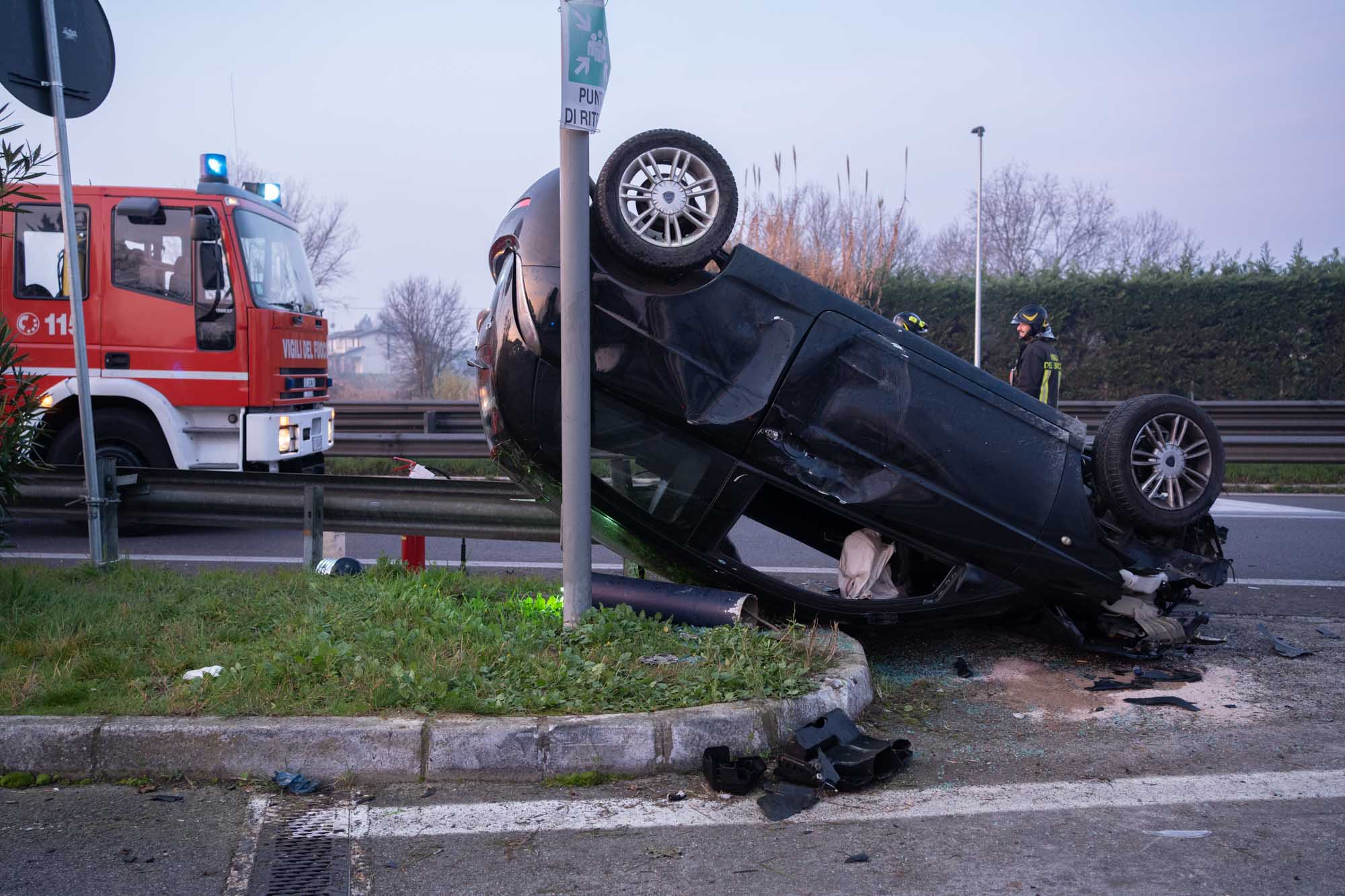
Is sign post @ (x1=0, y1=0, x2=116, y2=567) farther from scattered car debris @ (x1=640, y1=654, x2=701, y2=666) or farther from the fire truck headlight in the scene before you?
scattered car debris @ (x1=640, y1=654, x2=701, y2=666)

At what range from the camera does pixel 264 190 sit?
9469 mm

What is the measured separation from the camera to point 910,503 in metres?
4.58

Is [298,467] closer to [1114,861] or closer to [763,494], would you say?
[763,494]

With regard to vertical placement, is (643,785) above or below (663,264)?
below

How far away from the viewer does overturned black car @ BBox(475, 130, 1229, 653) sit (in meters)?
4.40

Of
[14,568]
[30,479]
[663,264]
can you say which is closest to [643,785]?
[663,264]

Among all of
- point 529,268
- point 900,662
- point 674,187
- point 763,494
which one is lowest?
point 900,662

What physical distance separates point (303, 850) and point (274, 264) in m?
7.10

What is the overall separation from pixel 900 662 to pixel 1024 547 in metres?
0.89

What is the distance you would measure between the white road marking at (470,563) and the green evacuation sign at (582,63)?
142 inches

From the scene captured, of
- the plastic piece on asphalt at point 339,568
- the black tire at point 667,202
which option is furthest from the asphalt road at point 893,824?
the plastic piece on asphalt at point 339,568

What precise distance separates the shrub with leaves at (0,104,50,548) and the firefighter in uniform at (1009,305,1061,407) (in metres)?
7.30

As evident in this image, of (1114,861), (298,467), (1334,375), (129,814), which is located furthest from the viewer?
(1334,375)

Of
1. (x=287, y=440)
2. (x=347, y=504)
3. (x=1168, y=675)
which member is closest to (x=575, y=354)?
(x=347, y=504)
